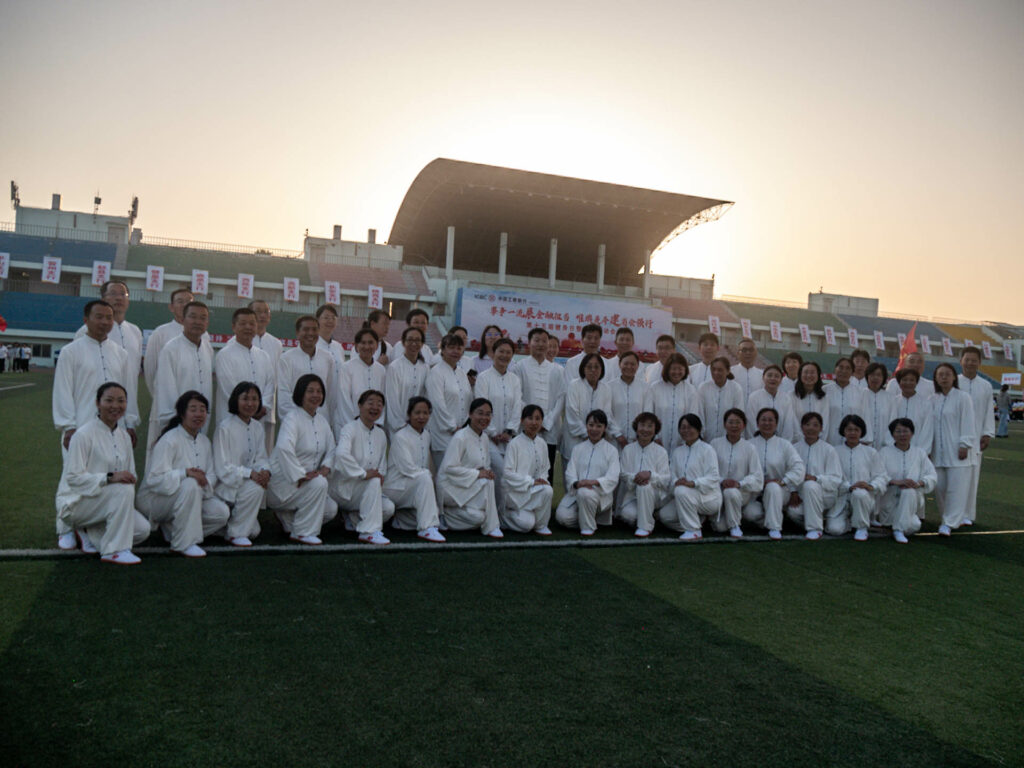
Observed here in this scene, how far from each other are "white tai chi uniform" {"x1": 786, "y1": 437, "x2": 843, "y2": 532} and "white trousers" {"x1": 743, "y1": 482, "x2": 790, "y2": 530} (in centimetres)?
19

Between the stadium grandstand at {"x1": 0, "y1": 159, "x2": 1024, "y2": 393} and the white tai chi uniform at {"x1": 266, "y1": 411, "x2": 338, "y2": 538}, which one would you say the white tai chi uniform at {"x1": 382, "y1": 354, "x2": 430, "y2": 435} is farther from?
the stadium grandstand at {"x1": 0, "y1": 159, "x2": 1024, "y2": 393}

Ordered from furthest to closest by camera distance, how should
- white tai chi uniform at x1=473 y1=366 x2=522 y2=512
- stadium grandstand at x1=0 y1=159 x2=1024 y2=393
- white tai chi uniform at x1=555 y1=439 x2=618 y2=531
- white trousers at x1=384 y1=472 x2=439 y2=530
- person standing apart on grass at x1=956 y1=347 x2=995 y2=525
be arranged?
stadium grandstand at x1=0 y1=159 x2=1024 y2=393 → person standing apart on grass at x1=956 y1=347 x2=995 y2=525 → white tai chi uniform at x1=473 y1=366 x2=522 y2=512 → white tai chi uniform at x1=555 y1=439 x2=618 y2=531 → white trousers at x1=384 y1=472 x2=439 y2=530

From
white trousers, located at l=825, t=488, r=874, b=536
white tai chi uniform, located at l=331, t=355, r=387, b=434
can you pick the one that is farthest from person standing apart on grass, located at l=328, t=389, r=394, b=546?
white trousers, located at l=825, t=488, r=874, b=536

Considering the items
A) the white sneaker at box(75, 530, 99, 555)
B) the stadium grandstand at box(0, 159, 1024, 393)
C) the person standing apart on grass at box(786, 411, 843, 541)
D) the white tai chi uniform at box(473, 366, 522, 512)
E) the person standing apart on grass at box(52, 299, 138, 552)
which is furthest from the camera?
the stadium grandstand at box(0, 159, 1024, 393)

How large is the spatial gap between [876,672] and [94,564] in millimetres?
4382

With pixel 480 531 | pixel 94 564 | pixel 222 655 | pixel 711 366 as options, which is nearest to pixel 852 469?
pixel 711 366

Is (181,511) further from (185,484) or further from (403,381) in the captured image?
(403,381)

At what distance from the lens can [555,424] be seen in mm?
7117

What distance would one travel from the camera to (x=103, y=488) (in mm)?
4590

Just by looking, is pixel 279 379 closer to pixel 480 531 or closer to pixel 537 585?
pixel 480 531

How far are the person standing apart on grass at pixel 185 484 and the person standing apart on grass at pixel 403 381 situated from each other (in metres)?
1.66

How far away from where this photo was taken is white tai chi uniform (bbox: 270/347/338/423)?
20.3ft

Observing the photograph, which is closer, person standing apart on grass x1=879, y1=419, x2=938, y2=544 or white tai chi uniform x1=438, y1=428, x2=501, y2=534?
white tai chi uniform x1=438, y1=428, x2=501, y2=534

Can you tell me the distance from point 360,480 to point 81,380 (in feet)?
6.81
